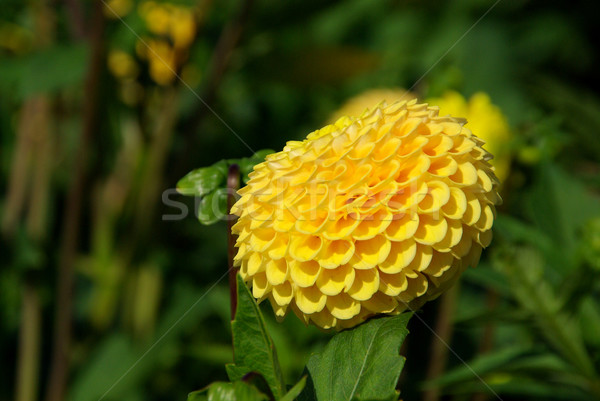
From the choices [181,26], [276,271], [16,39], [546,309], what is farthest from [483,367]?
[16,39]

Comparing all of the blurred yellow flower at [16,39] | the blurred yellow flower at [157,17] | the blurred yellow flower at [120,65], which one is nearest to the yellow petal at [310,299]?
the blurred yellow flower at [157,17]

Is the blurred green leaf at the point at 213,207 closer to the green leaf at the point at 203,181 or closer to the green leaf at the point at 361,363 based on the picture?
the green leaf at the point at 203,181

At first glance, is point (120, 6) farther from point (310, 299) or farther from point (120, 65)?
point (310, 299)

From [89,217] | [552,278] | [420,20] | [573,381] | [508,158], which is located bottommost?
[573,381]

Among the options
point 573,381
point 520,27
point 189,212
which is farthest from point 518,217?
point 520,27

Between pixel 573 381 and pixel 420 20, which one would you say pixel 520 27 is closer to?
pixel 420 20

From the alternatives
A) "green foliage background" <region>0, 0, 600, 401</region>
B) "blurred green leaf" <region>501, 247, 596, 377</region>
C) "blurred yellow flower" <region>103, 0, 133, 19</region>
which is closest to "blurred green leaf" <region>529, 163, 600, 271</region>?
"green foliage background" <region>0, 0, 600, 401</region>

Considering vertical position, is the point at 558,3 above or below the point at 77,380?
above

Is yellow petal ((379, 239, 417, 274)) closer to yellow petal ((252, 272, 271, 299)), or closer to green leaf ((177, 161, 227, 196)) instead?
yellow petal ((252, 272, 271, 299))
